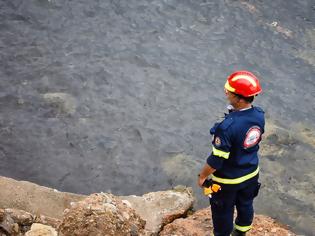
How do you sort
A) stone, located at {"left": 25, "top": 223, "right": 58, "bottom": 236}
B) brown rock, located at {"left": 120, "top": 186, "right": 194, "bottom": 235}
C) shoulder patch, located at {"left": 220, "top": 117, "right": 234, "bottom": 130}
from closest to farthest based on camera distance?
shoulder patch, located at {"left": 220, "top": 117, "right": 234, "bottom": 130} < stone, located at {"left": 25, "top": 223, "right": 58, "bottom": 236} < brown rock, located at {"left": 120, "top": 186, "right": 194, "bottom": 235}

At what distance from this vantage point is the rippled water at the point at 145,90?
5684 mm

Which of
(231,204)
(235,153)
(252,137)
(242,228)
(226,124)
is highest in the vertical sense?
(226,124)

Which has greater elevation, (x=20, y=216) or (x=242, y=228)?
(x=242, y=228)

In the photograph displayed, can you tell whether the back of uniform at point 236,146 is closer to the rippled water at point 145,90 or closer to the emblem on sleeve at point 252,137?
the emblem on sleeve at point 252,137

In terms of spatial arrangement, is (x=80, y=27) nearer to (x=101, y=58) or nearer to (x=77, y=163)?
(x=101, y=58)

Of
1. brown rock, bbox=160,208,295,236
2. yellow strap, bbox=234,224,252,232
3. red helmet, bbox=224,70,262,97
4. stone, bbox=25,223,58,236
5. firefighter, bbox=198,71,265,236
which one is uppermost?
red helmet, bbox=224,70,262,97

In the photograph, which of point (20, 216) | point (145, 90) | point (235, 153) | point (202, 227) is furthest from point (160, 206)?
point (145, 90)

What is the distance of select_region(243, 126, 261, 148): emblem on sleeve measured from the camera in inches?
139

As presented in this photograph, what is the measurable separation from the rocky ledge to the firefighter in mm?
775

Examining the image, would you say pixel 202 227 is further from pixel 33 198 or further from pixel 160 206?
pixel 33 198

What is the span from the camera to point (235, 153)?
3561 mm

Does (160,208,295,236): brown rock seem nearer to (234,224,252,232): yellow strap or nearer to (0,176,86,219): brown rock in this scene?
(234,224,252,232): yellow strap

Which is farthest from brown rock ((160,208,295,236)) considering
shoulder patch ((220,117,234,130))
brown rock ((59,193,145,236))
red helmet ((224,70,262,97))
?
red helmet ((224,70,262,97))

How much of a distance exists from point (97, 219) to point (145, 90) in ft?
11.5
